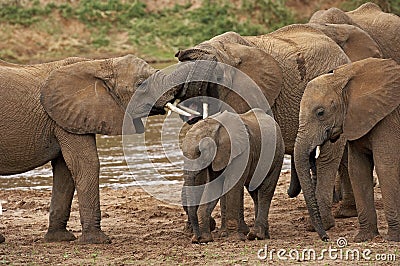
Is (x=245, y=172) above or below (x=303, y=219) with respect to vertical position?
above

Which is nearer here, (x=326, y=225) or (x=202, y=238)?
(x=202, y=238)

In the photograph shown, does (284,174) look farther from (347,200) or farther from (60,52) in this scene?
(60,52)

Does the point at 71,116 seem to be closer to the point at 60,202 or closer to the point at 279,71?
the point at 60,202

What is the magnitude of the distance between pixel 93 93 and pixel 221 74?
127cm

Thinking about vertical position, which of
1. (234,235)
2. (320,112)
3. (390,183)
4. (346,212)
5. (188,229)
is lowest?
(346,212)

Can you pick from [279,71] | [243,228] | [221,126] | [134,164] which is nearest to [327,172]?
[279,71]

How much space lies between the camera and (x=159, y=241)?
31.4 feet

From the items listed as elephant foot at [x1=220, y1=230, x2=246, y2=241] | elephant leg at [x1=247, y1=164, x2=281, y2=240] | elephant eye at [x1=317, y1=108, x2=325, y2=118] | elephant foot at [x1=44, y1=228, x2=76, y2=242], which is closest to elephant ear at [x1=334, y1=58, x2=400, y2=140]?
elephant eye at [x1=317, y1=108, x2=325, y2=118]

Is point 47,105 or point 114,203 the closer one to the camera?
point 47,105

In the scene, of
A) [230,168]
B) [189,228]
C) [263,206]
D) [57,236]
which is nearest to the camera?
[230,168]

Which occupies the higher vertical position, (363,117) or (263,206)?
(363,117)

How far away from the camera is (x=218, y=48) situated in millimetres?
10297

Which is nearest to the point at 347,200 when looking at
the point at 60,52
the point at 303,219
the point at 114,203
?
the point at 303,219

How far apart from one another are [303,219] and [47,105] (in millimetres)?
2974
